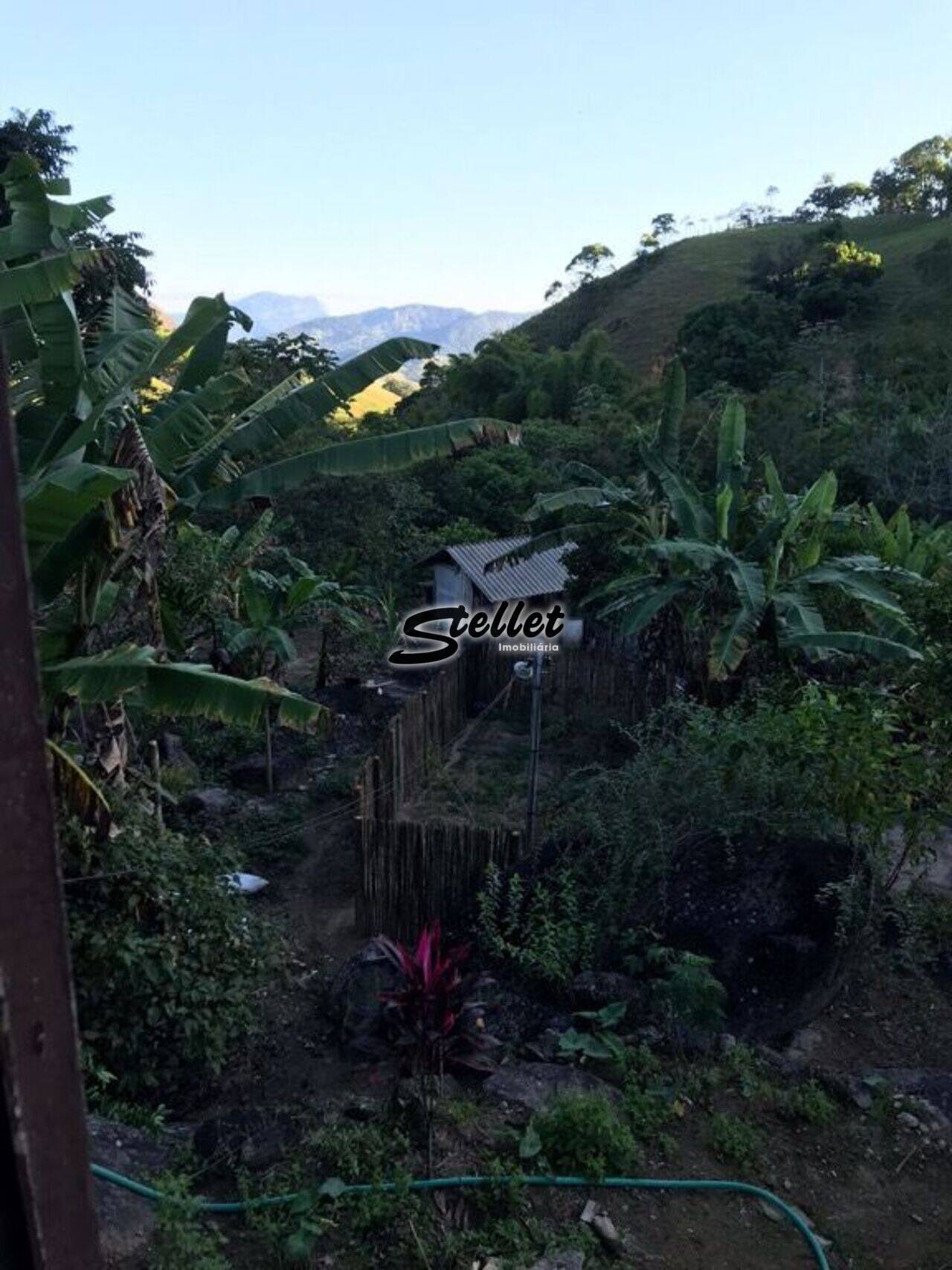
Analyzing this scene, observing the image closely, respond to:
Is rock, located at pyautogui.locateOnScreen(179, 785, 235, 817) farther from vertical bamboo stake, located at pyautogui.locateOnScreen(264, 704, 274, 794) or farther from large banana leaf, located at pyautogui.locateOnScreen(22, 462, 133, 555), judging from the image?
large banana leaf, located at pyautogui.locateOnScreen(22, 462, 133, 555)

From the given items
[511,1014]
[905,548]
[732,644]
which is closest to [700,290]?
[905,548]

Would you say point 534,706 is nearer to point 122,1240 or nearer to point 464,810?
point 464,810

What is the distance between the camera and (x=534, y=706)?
25.9 ft

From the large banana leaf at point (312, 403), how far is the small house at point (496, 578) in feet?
25.6

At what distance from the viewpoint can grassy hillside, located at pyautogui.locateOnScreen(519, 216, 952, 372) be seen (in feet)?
119

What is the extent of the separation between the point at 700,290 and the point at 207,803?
4554 centimetres

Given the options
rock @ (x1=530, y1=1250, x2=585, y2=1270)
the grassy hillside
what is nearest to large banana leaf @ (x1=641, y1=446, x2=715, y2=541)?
rock @ (x1=530, y1=1250, x2=585, y2=1270)

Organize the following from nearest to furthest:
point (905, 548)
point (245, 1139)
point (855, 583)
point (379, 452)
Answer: point (245, 1139)
point (379, 452)
point (855, 583)
point (905, 548)

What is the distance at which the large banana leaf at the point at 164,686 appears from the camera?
461 cm

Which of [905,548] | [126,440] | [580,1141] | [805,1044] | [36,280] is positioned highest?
[36,280]

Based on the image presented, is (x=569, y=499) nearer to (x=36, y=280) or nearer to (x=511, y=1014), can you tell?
(x=511, y=1014)

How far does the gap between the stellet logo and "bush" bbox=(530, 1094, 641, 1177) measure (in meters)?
8.26

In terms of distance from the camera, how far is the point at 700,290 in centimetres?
4850

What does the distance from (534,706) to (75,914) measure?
12.9ft
